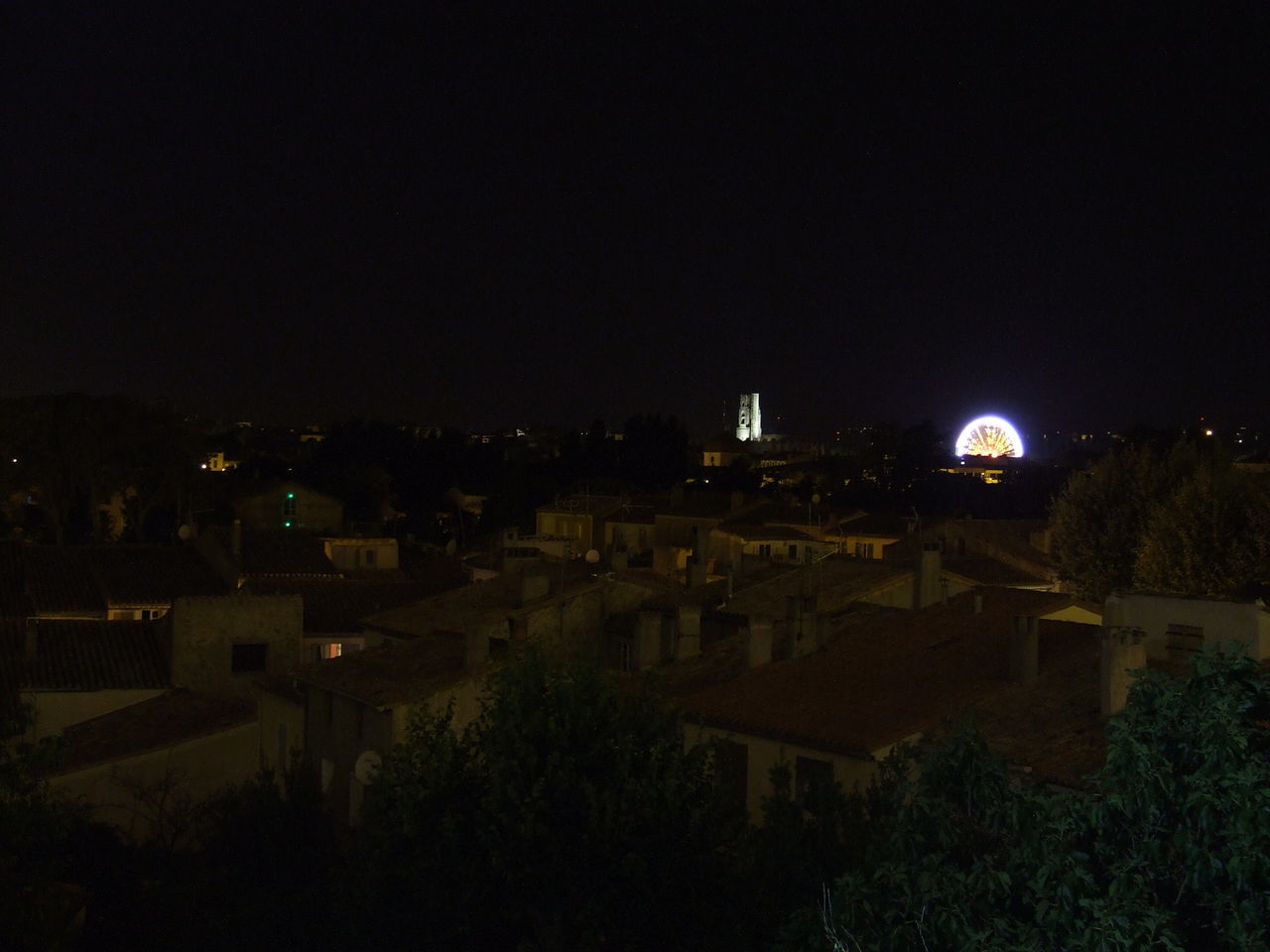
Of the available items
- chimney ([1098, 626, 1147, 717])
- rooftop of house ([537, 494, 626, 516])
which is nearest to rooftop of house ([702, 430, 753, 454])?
rooftop of house ([537, 494, 626, 516])

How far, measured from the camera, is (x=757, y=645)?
21.1 meters

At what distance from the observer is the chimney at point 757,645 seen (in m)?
21.0

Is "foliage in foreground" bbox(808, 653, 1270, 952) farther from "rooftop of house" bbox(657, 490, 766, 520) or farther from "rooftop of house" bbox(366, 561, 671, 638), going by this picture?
"rooftop of house" bbox(657, 490, 766, 520)

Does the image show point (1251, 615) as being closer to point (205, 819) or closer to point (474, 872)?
point (474, 872)

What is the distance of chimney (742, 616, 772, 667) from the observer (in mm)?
20984

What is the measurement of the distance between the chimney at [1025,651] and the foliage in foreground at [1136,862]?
11089 millimetres

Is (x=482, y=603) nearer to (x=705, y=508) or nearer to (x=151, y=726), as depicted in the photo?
(x=151, y=726)

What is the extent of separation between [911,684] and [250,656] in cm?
1558

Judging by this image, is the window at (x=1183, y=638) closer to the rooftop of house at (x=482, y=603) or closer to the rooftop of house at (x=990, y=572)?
the rooftop of house at (x=482, y=603)

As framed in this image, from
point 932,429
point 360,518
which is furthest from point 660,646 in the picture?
point 932,429

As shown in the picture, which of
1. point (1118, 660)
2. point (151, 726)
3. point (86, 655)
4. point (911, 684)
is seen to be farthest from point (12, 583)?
point (1118, 660)

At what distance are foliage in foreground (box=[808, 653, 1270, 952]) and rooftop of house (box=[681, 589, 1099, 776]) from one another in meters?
8.45

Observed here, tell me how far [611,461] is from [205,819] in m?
81.9

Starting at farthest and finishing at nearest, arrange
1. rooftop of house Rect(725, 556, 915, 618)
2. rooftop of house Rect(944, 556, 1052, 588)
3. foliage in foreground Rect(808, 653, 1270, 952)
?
rooftop of house Rect(944, 556, 1052, 588) → rooftop of house Rect(725, 556, 915, 618) → foliage in foreground Rect(808, 653, 1270, 952)
